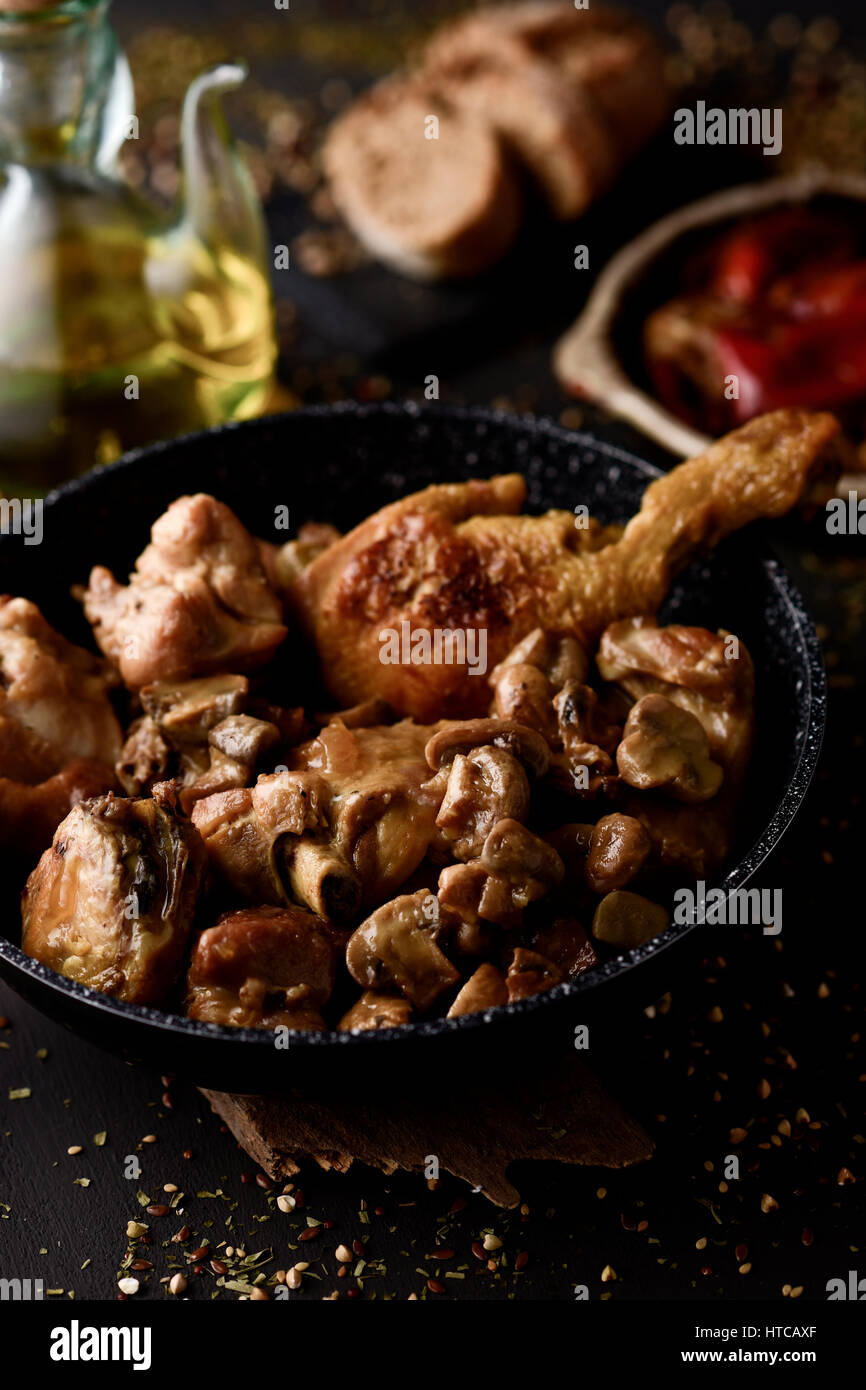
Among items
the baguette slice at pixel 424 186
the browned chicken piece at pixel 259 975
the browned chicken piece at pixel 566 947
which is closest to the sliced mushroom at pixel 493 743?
the browned chicken piece at pixel 566 947

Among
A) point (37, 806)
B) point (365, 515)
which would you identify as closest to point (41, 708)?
point (37, 806)

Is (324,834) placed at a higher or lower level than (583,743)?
lower

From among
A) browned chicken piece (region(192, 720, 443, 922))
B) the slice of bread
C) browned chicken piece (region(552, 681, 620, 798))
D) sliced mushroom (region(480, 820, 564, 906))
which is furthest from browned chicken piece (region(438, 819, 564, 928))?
the slice of bread

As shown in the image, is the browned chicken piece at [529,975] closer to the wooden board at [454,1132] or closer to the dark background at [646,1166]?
the dark background at [646,1166]

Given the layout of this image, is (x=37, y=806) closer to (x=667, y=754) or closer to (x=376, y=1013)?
(x=376, y=1013)

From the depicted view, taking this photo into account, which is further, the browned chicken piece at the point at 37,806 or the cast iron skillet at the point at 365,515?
the browned chicken piece at the point at 37,806

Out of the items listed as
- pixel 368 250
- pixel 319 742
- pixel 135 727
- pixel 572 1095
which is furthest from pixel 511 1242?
pixel 368 250
